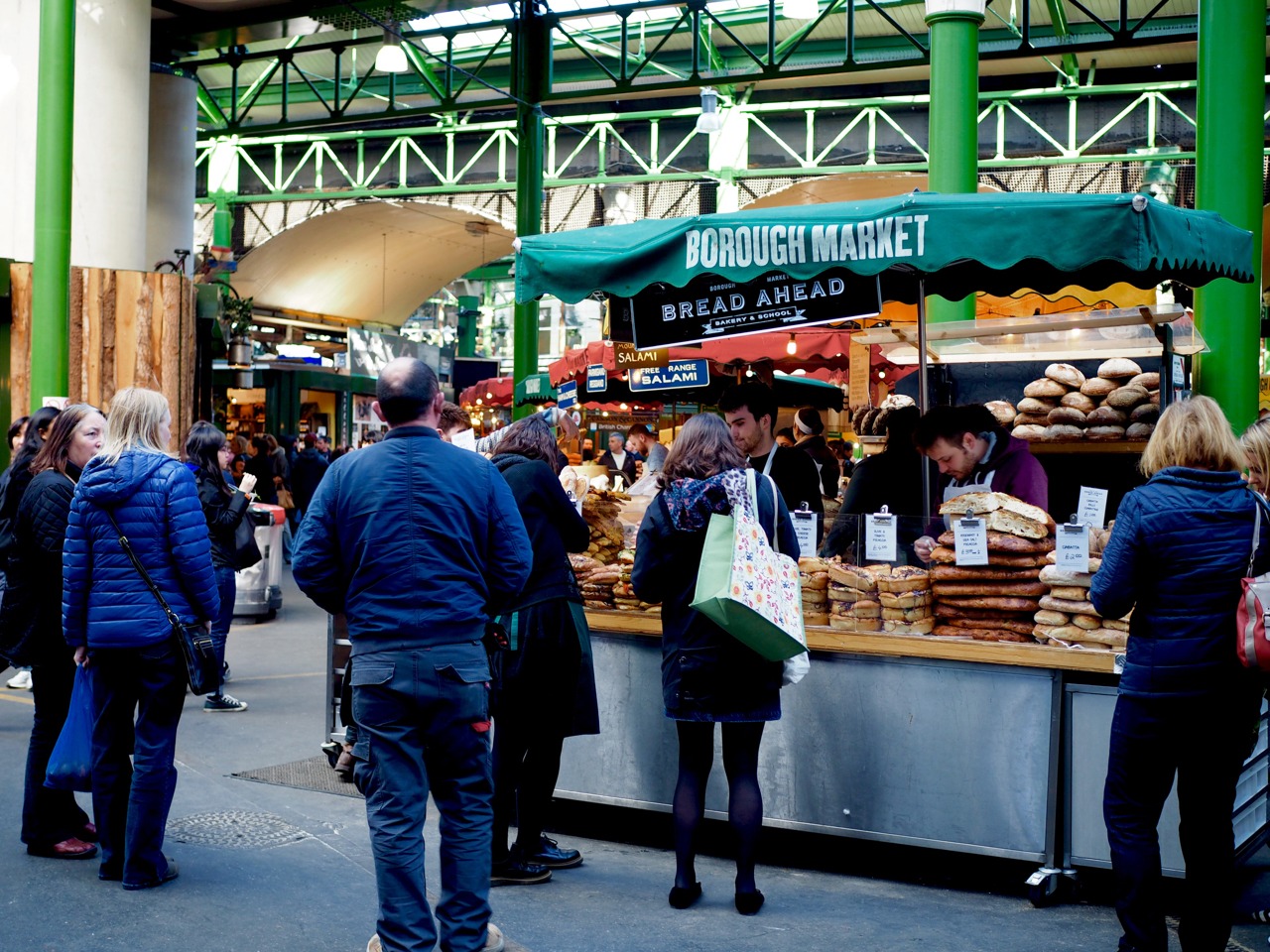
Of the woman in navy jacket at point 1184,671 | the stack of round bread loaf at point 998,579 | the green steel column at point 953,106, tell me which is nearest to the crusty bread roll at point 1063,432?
the green steel column at point 953,106

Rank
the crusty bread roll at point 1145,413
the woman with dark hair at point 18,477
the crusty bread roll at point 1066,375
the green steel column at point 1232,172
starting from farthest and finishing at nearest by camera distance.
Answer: the crusty bread roll at point 1066,375 → the crusty bread roll at point 1145,413 → the green steel column at point 1232,172 → the woman with dark hair at point 18,477

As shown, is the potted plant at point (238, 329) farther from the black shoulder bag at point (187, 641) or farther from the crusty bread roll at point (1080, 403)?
the black shoulder bag at point (187, 641)

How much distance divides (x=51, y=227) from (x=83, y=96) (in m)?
3.67

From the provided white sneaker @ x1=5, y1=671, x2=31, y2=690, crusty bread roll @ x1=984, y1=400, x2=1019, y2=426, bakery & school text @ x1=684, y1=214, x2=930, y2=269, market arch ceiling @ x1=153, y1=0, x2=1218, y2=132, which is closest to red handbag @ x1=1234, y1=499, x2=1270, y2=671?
bakery & school text @ x1=684, y1=214, x2=930, y2=269

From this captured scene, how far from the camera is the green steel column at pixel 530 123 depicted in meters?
16.4

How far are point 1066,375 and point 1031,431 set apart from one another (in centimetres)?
46

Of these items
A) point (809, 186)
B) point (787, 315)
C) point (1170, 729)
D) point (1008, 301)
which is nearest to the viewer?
point (1170, 729)

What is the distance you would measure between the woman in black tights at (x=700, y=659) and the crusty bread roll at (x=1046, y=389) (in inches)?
169

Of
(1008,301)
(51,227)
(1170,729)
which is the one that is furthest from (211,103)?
(1170,729)

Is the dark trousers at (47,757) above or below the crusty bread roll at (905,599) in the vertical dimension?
below

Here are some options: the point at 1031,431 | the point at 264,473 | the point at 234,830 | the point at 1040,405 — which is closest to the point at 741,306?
the point at 1031,431

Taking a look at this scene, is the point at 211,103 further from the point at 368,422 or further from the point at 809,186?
the point at 368,422

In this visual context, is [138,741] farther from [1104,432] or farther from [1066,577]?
[1104,432]

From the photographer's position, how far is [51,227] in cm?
1048
